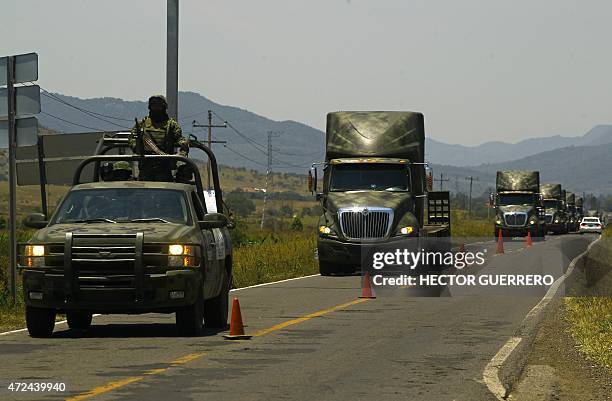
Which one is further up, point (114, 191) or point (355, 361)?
point (114, 191)

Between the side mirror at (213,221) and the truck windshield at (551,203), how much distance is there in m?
71.6

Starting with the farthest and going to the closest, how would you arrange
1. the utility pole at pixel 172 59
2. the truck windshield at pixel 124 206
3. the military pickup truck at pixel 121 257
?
the utility pole at pixel 172 59 → the truck windshield at pixel 124 206 → the military pickup truck at pixel 121 257

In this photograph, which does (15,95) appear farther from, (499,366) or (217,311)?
(499,366)

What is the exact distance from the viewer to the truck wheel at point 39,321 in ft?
50.3

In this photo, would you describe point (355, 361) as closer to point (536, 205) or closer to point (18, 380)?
point (18, 380)

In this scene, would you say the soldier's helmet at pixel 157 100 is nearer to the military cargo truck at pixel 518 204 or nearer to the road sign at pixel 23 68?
the road sign at pixel 23 68

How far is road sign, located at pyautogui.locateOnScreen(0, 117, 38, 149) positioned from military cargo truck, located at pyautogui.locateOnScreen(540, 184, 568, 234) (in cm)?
6600

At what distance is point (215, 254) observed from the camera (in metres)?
16.3

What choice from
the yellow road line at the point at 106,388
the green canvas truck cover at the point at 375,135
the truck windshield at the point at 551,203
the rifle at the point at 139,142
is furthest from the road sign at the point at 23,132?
the truck windshield at the point at 551,203

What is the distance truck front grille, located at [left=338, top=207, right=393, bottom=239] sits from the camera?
101 feet

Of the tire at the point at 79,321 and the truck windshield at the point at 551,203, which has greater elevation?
the truck windshield at the point at 551,203

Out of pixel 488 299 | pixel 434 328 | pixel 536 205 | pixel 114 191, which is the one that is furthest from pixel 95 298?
pixel 536 205

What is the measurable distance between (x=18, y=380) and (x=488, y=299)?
1413 centimetres

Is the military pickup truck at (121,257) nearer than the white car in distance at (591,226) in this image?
Yes
